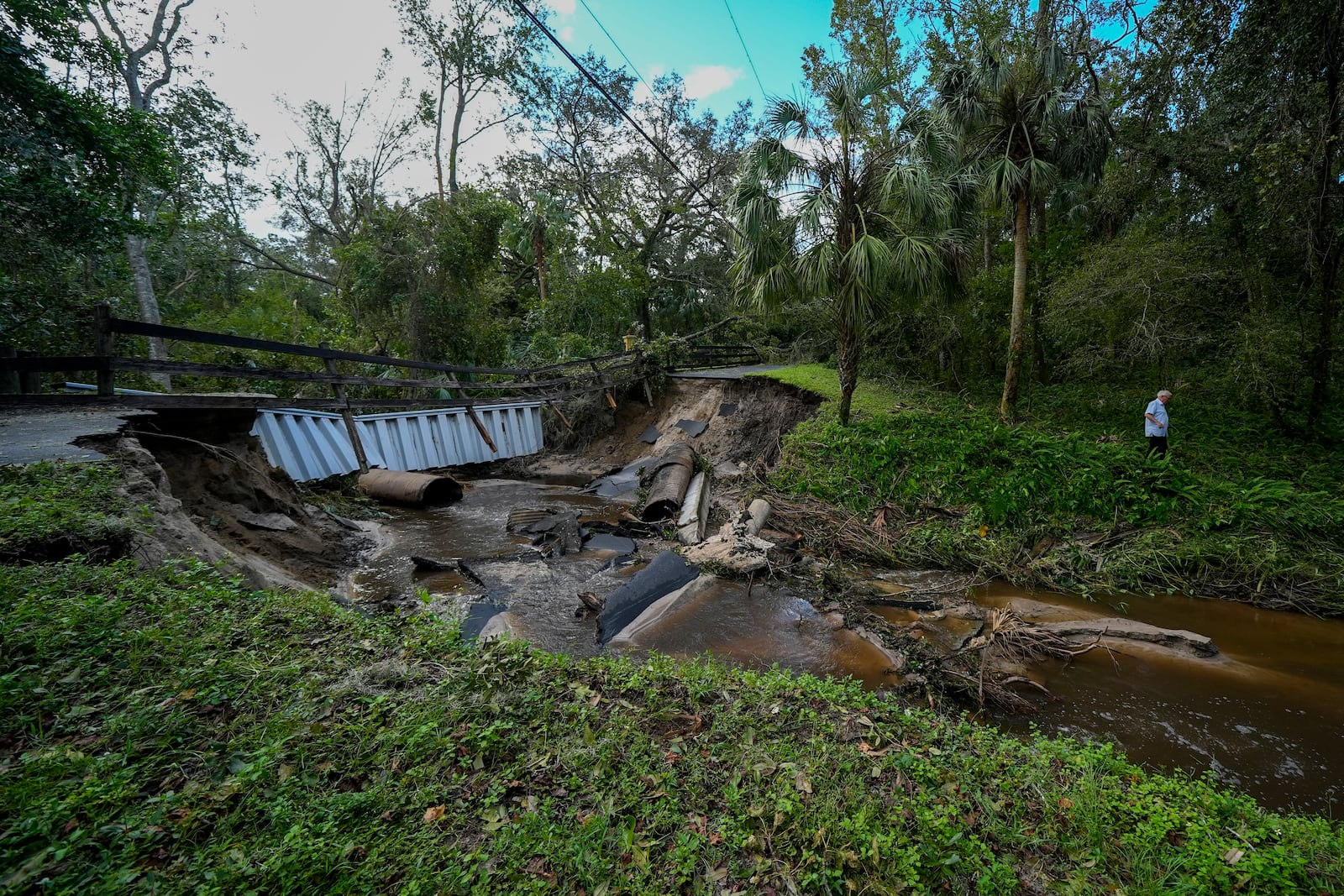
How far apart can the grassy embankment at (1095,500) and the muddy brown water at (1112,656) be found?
47 centimetres

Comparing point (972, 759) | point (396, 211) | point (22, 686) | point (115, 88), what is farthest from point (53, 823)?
point (396, 211)

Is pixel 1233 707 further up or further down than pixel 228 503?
further down

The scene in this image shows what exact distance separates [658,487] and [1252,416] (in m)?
11.9

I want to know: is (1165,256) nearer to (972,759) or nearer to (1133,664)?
(1133,664)

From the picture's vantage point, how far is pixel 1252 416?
10445 millimetres

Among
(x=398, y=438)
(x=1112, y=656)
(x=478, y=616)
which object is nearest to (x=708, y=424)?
(x=398, y=438)

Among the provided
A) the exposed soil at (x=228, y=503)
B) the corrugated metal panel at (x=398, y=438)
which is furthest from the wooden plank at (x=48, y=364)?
the corrugated metal panel at (x=398, y=438)

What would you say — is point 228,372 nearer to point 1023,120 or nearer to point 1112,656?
point 1112,656

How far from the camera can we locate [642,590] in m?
5.60

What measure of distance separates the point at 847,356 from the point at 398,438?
9.18 meters

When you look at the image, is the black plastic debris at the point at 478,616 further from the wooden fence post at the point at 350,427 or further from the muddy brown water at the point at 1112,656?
the wooden fence post at the point at 350,427

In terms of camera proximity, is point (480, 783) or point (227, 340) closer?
point (480, 783)

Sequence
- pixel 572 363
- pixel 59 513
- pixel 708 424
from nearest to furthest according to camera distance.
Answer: pixel 59 513, pixel 572 363, pixel 708 424

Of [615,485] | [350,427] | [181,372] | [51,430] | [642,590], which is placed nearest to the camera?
[51,430]
